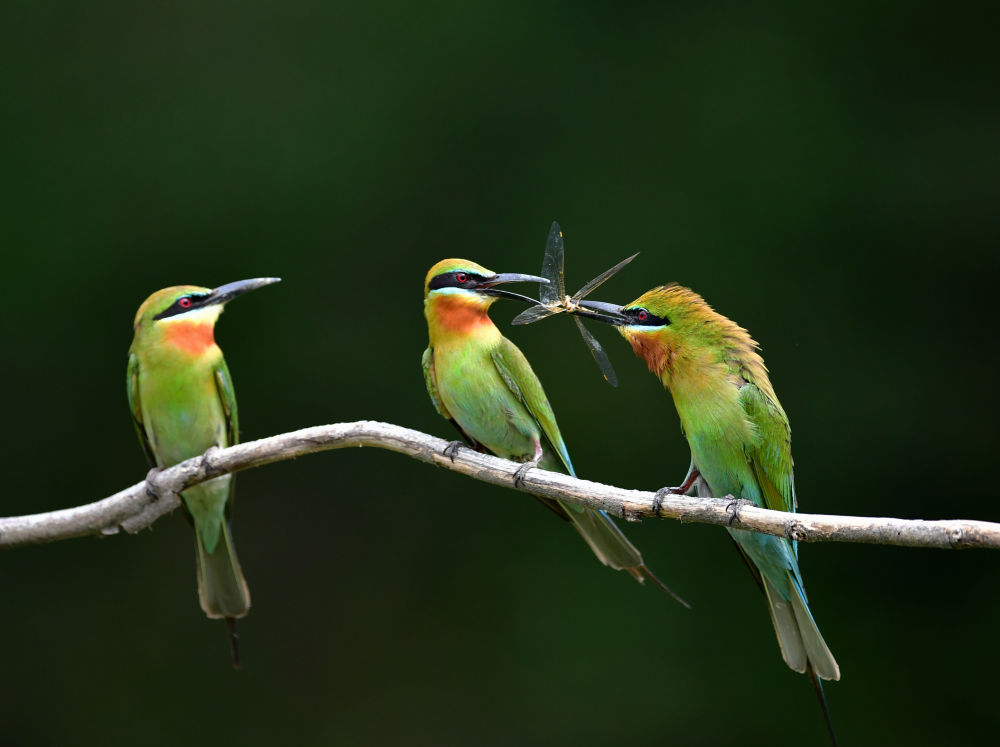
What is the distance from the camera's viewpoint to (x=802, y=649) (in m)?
2.18

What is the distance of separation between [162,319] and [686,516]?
1.50m

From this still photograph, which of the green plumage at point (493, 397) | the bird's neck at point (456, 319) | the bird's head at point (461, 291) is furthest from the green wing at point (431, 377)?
the bird's head at point (461, 291)

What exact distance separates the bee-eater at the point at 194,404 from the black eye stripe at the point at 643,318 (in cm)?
97

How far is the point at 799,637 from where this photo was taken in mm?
2207

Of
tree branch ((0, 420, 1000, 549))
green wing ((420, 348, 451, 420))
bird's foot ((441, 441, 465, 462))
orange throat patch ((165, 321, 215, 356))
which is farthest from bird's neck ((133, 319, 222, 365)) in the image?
bird's foot ((441, 441, 465, 462))

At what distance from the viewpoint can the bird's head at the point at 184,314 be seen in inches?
101

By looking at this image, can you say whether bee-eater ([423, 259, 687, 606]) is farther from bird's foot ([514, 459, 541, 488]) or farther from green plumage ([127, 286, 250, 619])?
green plumage ([127, 286, 250, 619])

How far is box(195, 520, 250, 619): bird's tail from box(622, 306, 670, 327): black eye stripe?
4.74 ft

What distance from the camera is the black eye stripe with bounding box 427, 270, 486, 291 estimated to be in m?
2.32

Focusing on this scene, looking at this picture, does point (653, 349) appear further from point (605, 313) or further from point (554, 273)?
point (554, 273)

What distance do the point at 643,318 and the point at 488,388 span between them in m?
0.57

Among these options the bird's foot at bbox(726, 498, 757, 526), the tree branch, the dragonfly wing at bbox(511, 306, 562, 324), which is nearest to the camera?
the tree branch

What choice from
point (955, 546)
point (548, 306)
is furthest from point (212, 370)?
point (955, 546)

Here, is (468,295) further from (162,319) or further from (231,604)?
(231,604)
